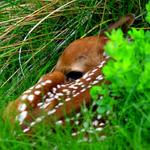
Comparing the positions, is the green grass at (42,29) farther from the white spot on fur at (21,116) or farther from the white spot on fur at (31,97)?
the white spot on fur at (21,116)

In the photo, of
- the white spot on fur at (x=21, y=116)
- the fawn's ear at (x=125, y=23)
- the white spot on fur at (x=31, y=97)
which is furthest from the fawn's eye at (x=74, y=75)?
the white spot on fur at (x=21, y=116)

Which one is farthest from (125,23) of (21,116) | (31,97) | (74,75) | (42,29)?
(21,116)

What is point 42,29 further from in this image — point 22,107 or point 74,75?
point 22,107

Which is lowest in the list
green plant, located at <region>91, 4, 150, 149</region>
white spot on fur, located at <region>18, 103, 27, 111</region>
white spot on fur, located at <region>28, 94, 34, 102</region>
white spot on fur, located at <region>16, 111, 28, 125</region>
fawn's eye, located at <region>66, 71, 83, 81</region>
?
fawn's eye, located at <region>66, 71, 83, 81</region>

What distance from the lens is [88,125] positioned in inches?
140

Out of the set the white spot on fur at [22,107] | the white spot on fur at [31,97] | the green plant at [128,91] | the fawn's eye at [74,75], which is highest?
the green plant at [128,91]

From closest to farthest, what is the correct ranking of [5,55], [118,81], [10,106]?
[118,81]
[10,106]
[5,55]

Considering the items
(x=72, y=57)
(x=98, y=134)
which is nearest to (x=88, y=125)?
(x=98, y=134)

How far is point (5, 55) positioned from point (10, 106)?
1308 millimetres

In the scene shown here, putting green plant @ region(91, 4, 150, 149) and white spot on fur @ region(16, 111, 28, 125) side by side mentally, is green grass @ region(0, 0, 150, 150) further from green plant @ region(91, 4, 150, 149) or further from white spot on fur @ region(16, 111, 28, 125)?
green plant @ region(91, 4, 150, 149)

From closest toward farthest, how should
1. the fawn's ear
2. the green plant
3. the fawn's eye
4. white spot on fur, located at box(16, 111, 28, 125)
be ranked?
1. the green plant
2. white spot on fur, located at box(16, 111, 28, 125)
3. the fawn's eye
4. the fawn's ear

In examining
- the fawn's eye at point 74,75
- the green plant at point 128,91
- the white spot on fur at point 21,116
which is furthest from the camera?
the fawn's eye at point 74,75

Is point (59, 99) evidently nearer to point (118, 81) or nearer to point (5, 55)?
point (118, 81)

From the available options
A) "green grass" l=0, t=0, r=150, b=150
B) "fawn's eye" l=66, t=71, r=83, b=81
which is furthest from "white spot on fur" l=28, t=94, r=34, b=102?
"green grass" l=0, t=0, r=150, b=150
